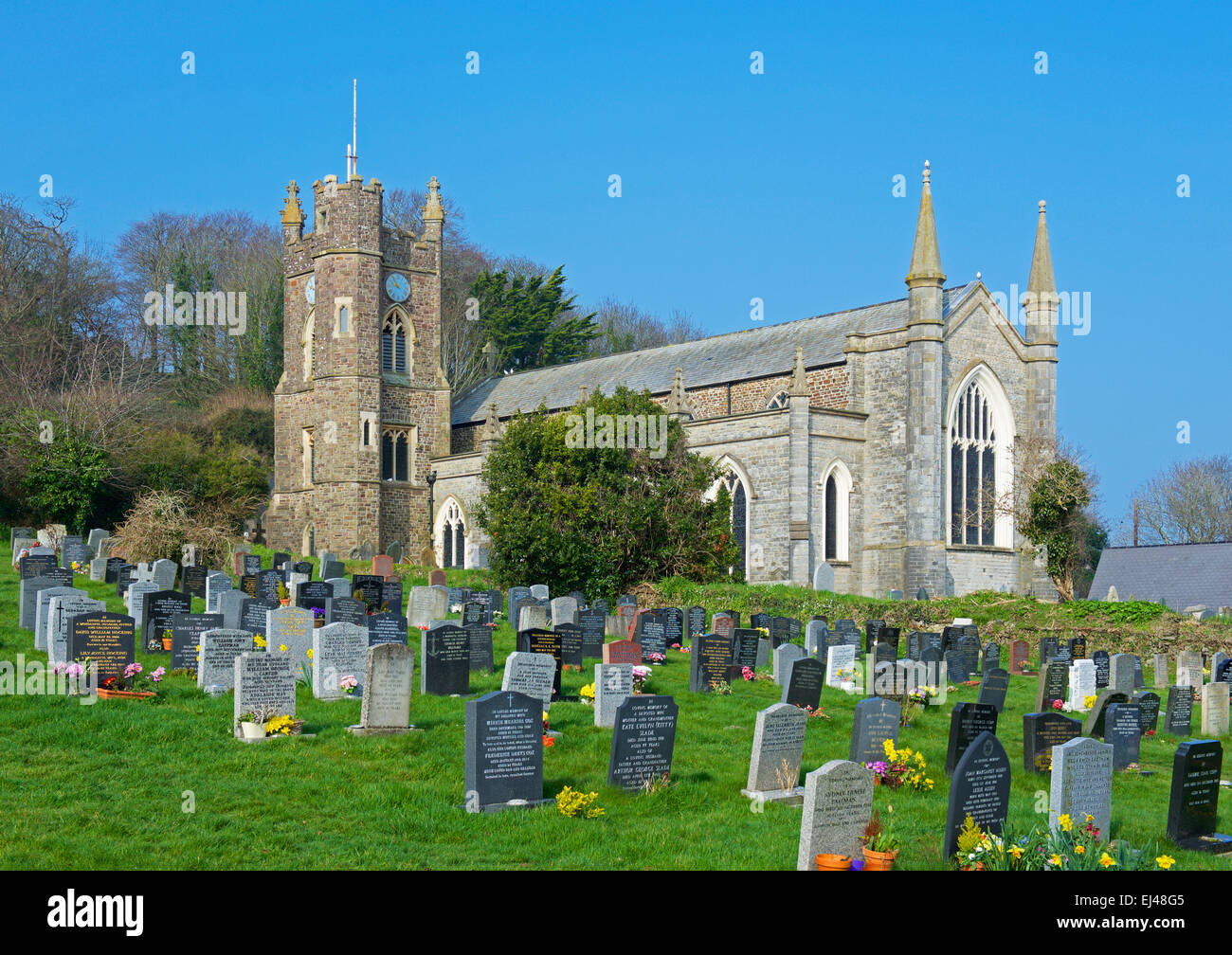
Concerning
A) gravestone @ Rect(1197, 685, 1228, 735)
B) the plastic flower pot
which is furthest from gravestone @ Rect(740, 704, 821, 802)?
gravestone @ Rect(1197, 685, 1228, 735)

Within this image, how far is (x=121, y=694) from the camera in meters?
13.0

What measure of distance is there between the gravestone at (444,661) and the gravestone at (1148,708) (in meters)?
9.02

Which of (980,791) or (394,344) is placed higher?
(394,344)

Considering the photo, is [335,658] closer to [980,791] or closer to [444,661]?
[444,661]

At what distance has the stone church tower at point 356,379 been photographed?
42.7 m

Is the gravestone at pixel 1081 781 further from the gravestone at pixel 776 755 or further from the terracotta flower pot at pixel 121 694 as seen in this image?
the terracotta flower pot at pixel 121 694

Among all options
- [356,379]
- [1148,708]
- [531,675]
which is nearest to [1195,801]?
[1148,708]

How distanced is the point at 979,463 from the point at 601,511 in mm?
13376

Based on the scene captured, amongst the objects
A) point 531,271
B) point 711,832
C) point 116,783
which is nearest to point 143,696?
point 116,783

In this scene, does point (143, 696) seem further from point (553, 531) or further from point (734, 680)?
point (553, 531)

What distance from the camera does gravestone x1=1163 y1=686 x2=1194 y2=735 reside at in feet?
55.2

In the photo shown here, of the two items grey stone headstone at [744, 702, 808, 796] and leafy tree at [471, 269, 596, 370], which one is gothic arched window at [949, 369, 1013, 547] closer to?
grey stone headstone at [744, 702, 808, 796]

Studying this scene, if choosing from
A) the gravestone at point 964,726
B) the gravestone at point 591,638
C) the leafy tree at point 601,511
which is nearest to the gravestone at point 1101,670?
the gravestone at point 964,726
